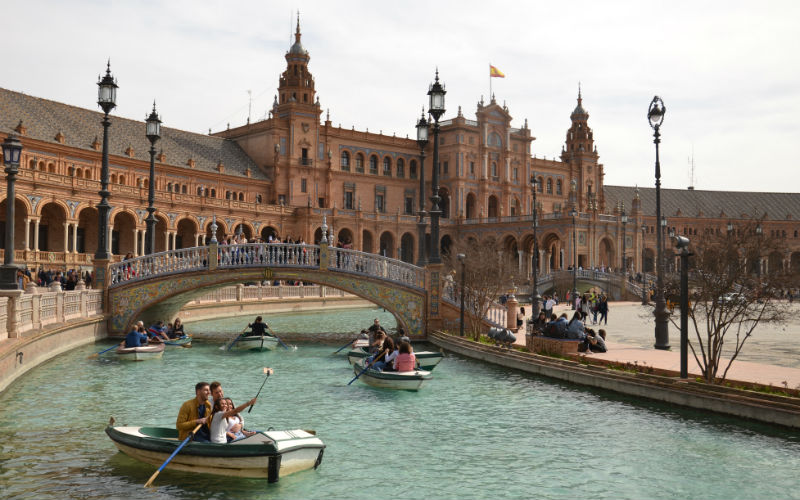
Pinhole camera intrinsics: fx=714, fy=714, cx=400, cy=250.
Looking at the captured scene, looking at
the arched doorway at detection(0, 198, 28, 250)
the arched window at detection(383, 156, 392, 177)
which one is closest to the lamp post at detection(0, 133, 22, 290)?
the arched doorway at detection(0, 198, 28, 250)

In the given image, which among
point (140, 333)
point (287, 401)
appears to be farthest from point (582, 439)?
point (140, 333)

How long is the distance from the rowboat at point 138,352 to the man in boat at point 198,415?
11826 millimetres

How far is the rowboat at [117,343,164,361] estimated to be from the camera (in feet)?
70.2

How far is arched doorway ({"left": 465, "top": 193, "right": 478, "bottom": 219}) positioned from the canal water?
62.9m

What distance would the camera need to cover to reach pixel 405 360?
17.2 metres

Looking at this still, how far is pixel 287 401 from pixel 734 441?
9.22m

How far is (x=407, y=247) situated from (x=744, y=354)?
2281 inches

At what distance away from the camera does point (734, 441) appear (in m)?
12.3

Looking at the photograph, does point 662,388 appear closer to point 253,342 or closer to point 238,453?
point 238,453

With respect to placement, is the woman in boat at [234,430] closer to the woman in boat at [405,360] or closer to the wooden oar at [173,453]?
the wooden oar at [173,453]

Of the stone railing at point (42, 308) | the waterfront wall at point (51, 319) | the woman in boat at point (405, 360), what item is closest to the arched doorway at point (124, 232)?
the waterfront wall at point (51, 319)

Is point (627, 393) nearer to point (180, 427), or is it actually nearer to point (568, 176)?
point (180, 427)

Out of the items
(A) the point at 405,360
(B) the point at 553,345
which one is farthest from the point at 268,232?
(A) the point at 405,360

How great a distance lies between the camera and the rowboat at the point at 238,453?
10.2 m
